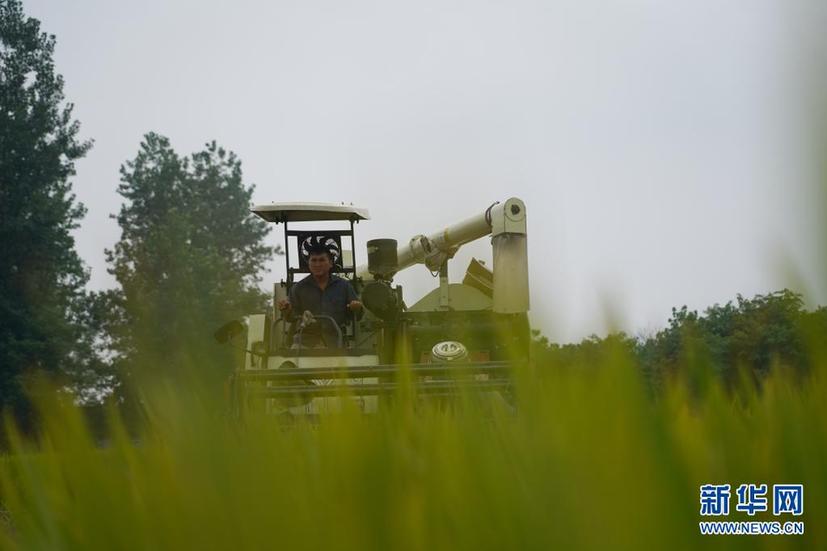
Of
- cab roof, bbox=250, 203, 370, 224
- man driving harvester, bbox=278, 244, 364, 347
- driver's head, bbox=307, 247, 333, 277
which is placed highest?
cab roof, bbox=250, 203, 370, 224

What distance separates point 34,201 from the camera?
4272 centimetres

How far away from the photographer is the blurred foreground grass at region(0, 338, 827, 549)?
0.84 metres

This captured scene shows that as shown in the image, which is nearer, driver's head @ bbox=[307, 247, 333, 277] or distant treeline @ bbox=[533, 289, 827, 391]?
distant treeline @ bbox=[533, 289, 827, 391]

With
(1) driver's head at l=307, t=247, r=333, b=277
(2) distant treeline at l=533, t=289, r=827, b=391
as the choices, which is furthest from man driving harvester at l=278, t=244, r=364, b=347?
(2) distant treeline at l=533, t=289, r=827, b=391

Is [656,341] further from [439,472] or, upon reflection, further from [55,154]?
[55,154]

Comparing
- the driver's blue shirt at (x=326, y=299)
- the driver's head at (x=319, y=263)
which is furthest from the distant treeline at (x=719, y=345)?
the driver's head at (x=319, y=263)

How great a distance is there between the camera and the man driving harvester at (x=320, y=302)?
33.3ft

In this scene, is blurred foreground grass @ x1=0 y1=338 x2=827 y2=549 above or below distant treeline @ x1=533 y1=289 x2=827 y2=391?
below

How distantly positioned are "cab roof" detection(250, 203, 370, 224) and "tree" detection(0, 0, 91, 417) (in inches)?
1102

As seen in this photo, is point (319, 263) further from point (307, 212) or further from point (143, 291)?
point (143, 291)

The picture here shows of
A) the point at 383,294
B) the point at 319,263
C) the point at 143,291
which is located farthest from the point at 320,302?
the point at 143,291

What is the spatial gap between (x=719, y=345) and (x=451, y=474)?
0.44 meters

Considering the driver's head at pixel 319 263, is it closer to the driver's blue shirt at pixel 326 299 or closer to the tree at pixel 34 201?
the driver's blue shirt at pixel 326 299

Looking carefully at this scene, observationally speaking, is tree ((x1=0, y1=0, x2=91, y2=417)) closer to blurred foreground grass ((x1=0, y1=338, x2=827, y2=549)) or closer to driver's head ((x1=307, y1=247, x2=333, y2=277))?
driver's head ((x1=307, y1=247, x2=333, y2=277))
